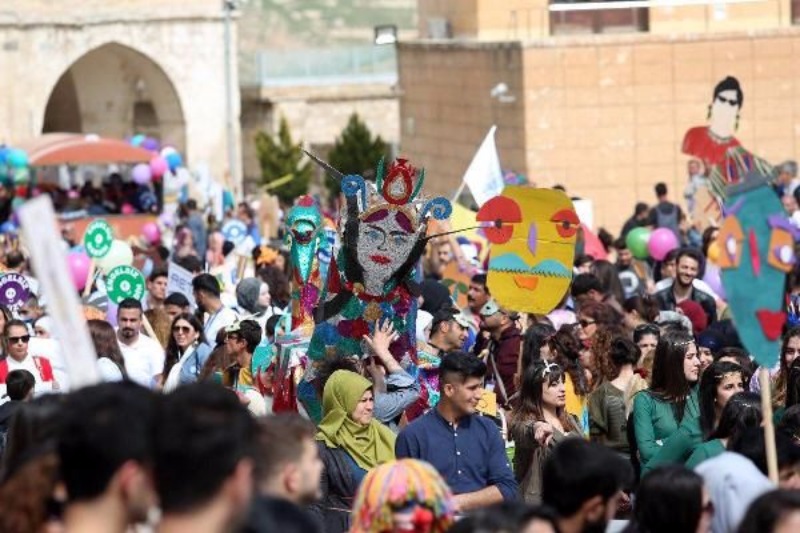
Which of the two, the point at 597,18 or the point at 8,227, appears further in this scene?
the point at 597,18

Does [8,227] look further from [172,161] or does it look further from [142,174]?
[172,161]

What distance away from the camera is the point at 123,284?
16.5 meters

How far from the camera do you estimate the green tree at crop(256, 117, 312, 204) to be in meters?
44.8

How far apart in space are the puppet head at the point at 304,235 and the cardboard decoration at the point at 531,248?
96 cm

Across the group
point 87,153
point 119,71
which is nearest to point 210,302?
point 87,153

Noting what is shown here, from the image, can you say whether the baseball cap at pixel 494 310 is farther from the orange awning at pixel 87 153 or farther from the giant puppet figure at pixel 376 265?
the orange awning at pixel 87 153

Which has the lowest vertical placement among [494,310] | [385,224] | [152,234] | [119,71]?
[152,234]

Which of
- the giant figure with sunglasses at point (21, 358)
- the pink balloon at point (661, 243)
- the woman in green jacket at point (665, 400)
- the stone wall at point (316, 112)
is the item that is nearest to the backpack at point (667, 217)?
the pink balloon at point (661, 243)

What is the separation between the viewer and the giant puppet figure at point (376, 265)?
12.0 m

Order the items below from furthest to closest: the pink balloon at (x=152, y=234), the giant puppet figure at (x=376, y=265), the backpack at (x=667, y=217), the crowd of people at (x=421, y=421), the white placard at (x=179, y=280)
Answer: the pink balloon at (x=152, y=234), the backpack at (x=667, y=217), the white placard at (x=179, y=280), the giant puppet figure at (x=376, y=265), the crowd of people at (x=421, y=421)

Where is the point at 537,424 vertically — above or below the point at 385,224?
below

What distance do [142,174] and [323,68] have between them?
17912mm

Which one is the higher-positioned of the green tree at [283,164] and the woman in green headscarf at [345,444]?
the green tree at [283,164]

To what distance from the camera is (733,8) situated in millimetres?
31844
